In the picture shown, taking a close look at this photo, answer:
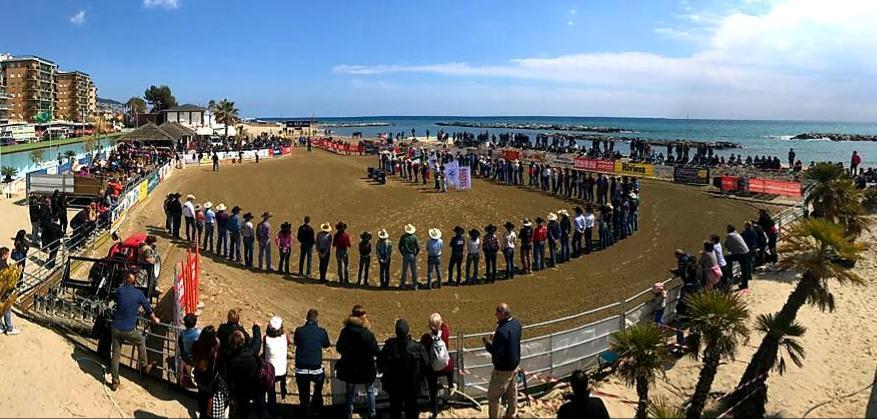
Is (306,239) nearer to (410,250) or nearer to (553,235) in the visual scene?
(410,250)

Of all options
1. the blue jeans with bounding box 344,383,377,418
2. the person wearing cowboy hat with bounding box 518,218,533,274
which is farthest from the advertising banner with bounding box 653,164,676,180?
the blue jeans with bounding box 344,383,377,418

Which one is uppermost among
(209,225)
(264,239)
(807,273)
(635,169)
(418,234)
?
(635,169)

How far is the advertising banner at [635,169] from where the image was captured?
36.2 m

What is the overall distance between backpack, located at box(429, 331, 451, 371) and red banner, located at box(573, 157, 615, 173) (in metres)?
33.7

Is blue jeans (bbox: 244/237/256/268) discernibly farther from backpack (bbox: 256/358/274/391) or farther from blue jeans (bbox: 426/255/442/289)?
backpack (bbox: 256/358/274/391)

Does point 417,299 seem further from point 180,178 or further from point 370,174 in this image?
point 180,178

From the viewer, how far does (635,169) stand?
3691 cm

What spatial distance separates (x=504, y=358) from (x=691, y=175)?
29939mm

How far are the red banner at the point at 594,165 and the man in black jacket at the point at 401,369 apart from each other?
3433 centimetres

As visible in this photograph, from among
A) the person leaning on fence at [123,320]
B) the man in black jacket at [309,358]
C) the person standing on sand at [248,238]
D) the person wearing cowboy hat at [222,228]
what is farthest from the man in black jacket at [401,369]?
the person wearing cowboy hat at [222,228]

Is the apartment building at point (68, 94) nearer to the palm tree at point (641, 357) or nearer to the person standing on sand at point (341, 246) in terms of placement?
the person standing on sand at point (341, 246)

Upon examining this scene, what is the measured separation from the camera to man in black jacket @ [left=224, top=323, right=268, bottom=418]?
618 centimetres

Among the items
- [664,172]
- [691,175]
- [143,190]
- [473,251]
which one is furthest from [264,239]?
[664,172]

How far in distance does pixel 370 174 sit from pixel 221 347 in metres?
27.2
